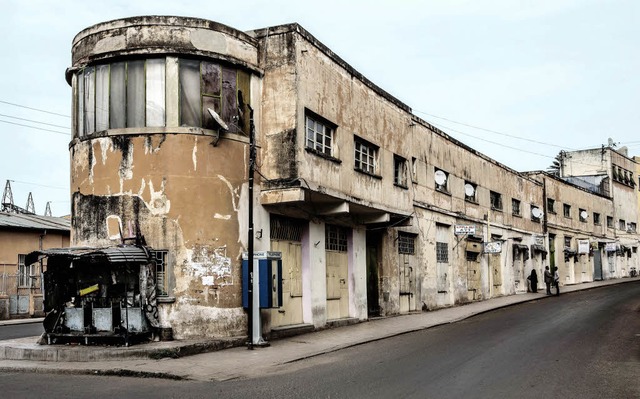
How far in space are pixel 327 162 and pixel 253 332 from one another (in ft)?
18.5

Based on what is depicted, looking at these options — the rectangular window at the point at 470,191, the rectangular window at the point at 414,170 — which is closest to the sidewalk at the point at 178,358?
the rectangular window at the point at 414,170

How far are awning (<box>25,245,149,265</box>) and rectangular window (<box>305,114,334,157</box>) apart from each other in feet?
17.8

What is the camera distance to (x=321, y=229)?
1959cm

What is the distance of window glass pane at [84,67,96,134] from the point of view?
630 inches

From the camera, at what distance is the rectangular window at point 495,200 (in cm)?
3462

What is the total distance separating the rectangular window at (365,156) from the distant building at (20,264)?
16027 millimetres

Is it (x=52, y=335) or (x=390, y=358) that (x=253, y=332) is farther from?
(x=52, y=335)

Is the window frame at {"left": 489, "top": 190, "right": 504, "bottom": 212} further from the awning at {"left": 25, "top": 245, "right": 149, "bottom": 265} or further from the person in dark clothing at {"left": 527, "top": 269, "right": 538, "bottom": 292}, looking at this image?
the awning at {"left": 25, "top": 245, "right": 149, "bottom": 265}

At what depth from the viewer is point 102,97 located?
52.0 feet

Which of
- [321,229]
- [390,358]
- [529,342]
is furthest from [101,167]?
[529,342]

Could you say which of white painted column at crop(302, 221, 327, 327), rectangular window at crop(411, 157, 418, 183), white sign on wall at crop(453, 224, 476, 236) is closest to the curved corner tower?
white painted column at crop(302, 221, 327, 327)

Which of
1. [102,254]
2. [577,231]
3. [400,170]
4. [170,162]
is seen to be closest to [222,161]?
[170,162]

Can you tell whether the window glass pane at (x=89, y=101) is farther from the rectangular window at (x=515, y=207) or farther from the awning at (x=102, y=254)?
the rectangular window at (x=515, y=207)

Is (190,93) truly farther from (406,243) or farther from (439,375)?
(406,243)
